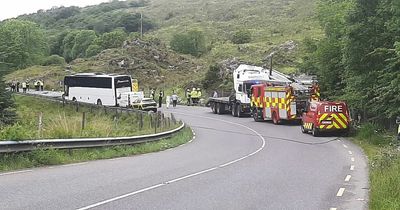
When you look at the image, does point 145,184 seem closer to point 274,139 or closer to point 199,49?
point 274,139

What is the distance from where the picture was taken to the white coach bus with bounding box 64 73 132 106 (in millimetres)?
56219

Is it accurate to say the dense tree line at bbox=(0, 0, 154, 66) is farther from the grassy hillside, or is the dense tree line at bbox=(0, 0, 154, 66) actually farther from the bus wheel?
the bus wheel

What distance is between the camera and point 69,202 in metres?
10.4

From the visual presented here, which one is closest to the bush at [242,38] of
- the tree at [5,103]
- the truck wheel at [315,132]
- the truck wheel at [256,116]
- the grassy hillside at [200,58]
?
the grassy hillside at [200,58]

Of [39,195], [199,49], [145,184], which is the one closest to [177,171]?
[145,184]

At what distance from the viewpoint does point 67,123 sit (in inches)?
958

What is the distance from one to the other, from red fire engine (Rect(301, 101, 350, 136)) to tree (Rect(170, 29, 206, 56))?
78872 millimetres

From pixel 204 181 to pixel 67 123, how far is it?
11.4m

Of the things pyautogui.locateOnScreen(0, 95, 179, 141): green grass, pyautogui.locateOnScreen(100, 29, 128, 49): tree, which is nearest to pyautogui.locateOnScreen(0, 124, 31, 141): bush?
pyautogui.locateOnScreen(0, 95, 179, 141): green grass

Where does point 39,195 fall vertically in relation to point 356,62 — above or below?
below

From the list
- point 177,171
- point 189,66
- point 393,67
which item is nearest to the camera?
point 177,171

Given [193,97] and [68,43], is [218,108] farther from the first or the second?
[68,43]

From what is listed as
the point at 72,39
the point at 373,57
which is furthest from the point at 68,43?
the point at 373,57

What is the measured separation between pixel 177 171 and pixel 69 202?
6.29 meters
